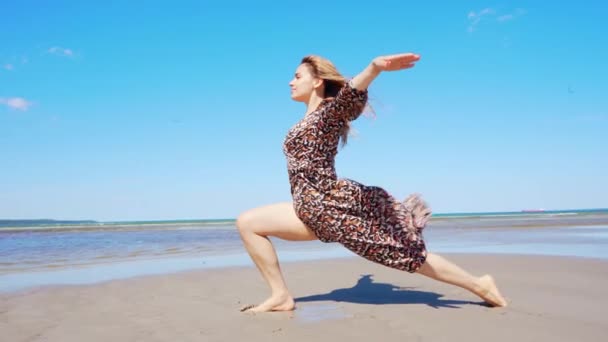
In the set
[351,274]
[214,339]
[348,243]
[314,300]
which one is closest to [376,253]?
[348,243]

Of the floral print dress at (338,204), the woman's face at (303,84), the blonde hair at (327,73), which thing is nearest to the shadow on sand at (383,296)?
the floral print dress at (338,204)

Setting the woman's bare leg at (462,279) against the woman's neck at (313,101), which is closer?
the woman's bare leg at (462,279)

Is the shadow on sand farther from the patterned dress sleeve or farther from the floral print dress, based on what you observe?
the patterned dress sleeve

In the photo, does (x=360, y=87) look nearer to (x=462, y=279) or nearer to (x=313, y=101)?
(x=313, y=101)

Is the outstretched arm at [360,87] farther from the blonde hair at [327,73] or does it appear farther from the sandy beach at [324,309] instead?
the sandy beach at [324,309]

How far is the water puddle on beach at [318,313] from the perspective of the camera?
329 cm

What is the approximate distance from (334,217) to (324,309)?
68 cm

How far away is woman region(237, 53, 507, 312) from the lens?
351 centimetres

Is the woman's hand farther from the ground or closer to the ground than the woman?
farther from the ground

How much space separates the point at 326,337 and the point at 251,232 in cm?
112

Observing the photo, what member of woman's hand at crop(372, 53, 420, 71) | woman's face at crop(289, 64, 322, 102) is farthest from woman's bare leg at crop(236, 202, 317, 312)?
woman's hand at crop(372, 53, 420, 71)

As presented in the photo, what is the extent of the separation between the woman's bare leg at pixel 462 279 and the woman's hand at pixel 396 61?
4.45ft

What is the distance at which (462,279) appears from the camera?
360cm

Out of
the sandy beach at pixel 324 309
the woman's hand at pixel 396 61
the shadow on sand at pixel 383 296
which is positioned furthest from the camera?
the shadow on sand at pixel 383 296
